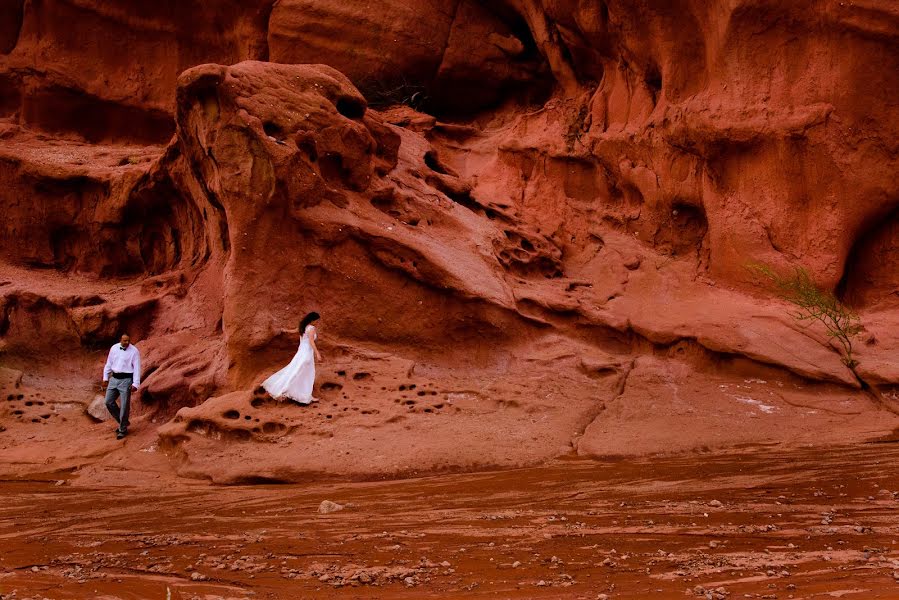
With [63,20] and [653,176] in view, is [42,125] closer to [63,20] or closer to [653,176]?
[63,20]

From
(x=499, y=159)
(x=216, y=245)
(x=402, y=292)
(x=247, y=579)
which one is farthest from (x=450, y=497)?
(x=499, y=159)

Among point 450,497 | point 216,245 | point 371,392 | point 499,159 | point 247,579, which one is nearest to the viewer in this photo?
point 247,579

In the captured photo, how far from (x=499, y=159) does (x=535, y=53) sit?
2228 millimetres

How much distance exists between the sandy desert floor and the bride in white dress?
1.25 m

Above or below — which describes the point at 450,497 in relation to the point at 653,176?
below

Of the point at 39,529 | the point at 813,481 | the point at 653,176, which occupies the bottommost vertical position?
the point at 39,529

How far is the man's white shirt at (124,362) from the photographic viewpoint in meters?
8.20

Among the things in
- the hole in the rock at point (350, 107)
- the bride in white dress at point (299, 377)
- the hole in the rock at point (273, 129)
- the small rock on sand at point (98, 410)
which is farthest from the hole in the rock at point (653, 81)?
the small rock on sand at point (98, 410)

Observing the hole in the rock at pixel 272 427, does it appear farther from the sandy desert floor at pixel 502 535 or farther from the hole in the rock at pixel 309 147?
the hole in the rock at pixel 309 147

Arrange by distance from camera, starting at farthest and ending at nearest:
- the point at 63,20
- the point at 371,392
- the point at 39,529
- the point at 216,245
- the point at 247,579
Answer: the point at 63,20 → the point at 216,245 → the point at 371,392 → the point at 39,529 → the point at 247,579

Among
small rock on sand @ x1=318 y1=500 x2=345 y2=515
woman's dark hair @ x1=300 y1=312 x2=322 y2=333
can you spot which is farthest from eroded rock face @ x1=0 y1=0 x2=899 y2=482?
small rock on sand @ x1=318 y1=500 x2=345 y2=515

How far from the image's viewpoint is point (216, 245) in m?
9.20

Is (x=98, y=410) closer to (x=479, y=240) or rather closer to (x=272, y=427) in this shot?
(x=272, y=427)

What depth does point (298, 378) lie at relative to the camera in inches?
291
